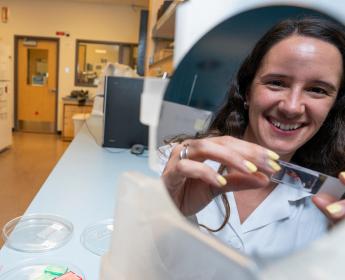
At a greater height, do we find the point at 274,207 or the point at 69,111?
the point at 274,207

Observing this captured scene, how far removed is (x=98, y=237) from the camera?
805 millimetres

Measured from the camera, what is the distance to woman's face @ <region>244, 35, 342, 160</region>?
1.07 ft

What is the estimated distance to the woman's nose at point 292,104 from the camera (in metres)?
0.32

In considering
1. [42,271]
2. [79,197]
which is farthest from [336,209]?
[79,197]

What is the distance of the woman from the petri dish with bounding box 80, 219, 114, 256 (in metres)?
0.44

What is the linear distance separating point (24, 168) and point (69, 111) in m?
2.02

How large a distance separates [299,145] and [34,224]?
78cm

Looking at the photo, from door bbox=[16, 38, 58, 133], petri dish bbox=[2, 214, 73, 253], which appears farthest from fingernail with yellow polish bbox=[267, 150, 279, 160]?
door bbox=[16, 38, 58, 133]

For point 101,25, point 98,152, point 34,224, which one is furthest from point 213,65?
point 101,25

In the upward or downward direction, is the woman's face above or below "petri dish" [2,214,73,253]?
above

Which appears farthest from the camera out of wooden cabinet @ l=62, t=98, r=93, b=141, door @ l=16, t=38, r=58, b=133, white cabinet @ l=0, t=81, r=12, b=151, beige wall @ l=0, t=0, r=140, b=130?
door @ l=16, t=38, r=58, b=133

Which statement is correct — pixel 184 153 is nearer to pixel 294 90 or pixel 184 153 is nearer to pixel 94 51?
pixel 294 90

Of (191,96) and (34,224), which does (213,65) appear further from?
(34,224)

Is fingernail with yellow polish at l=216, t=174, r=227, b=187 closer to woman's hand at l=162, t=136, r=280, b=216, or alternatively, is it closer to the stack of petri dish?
woman's hand at l=162, t=136, r=280, b=216
